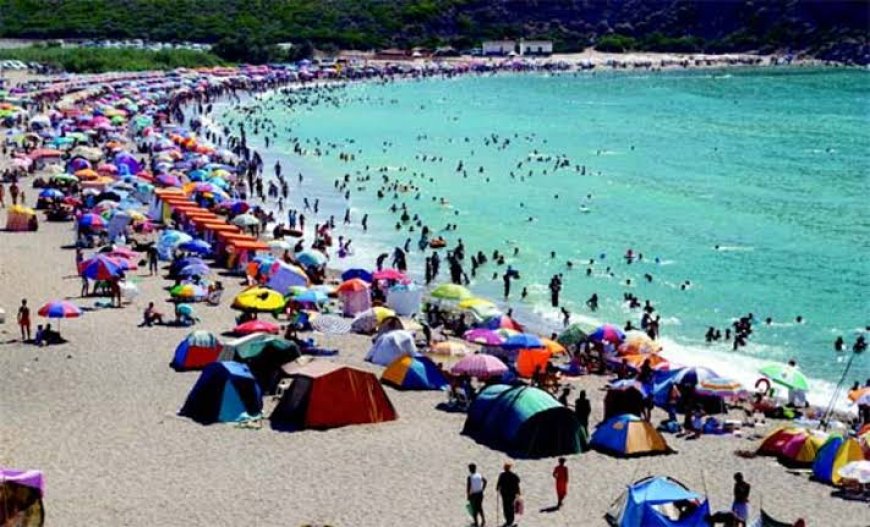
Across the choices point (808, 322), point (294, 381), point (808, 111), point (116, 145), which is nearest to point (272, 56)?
point (808, 111)

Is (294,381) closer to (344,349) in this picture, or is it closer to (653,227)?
(344,349)

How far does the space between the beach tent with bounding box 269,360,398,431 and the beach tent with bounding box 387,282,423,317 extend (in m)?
8.96

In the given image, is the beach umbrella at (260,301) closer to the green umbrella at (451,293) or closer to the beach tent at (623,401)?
the green umbrella at (451,293)

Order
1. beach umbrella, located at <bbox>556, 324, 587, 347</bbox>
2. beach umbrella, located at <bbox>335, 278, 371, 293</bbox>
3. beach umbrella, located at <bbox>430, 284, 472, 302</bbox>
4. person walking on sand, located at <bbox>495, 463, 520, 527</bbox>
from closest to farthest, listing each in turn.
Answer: person walking on sand, located at <bbox>495, 463, 520, 527</bbox> < beach umbrella, located at <bbox>556, 324, 587, 347</bbox> < beach umbrella, located at <bbox>430, 284, 472, 302</bbox> < beach umbrella, located at <bbox>335, 278, 371, 293</bbox>

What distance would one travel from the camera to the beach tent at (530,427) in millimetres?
19453

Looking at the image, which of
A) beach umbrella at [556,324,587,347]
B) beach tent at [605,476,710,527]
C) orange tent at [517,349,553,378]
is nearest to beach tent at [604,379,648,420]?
orange tent at [517,349,553,378]

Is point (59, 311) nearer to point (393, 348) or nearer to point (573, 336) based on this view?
point (393, 348)

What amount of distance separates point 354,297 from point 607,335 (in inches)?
260

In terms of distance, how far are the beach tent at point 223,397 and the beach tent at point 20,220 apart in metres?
20.0

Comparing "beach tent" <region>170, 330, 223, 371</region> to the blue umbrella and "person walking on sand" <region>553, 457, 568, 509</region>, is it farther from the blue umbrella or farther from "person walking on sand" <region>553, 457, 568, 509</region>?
"person walking on sand" <region>553, 457, 568, 509</region>

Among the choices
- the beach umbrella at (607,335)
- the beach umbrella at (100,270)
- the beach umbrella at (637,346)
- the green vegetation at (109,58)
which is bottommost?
the beach umbrella at (637,346)

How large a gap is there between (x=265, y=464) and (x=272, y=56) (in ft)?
410

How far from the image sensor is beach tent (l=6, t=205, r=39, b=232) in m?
38.8

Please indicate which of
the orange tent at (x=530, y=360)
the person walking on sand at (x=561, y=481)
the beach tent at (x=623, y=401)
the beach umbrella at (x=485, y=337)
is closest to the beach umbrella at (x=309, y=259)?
the beach umbrella at (x=485, y=337)
